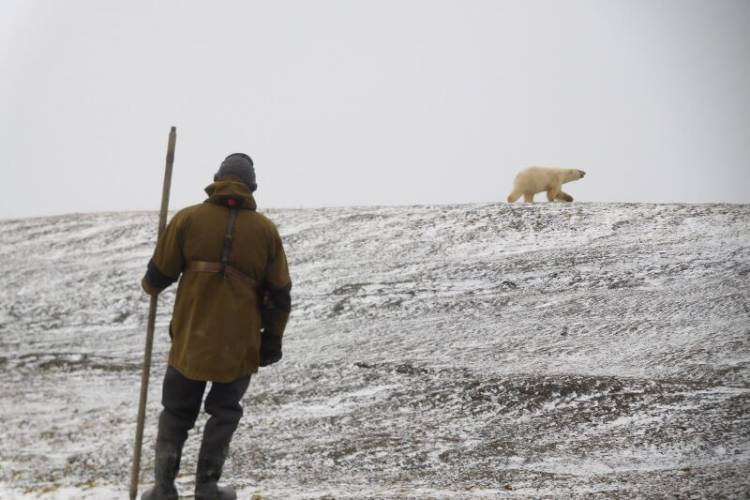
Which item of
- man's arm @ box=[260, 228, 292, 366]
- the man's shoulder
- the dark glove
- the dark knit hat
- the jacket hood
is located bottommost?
the dark glove

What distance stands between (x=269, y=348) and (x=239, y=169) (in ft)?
4.35

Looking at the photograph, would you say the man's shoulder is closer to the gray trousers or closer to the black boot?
the gray trousers

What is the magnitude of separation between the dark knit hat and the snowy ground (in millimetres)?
2794

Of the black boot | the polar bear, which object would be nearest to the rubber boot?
the black boot

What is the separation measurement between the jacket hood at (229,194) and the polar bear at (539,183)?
501 inches

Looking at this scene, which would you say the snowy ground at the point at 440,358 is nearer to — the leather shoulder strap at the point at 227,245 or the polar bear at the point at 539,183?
the polar bear at the point at 539,183

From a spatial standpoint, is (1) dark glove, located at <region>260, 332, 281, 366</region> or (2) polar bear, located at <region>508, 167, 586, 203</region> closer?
(1) dark glove, located at <region>260, 332, 281, 366</region>

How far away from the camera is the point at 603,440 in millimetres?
7465

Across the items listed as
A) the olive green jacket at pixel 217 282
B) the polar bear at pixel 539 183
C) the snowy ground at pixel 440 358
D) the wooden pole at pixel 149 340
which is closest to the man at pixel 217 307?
the olive green jacket at pixel 217 282

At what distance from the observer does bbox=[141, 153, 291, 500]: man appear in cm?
464

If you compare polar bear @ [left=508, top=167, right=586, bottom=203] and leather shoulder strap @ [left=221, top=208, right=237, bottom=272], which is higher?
polar bear @ [left=508, top=167, right=586, bottom=203]

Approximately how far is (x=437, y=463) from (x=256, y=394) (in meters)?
3.31

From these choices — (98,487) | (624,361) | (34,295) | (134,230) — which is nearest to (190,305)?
(98,487)

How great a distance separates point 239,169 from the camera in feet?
15.9
